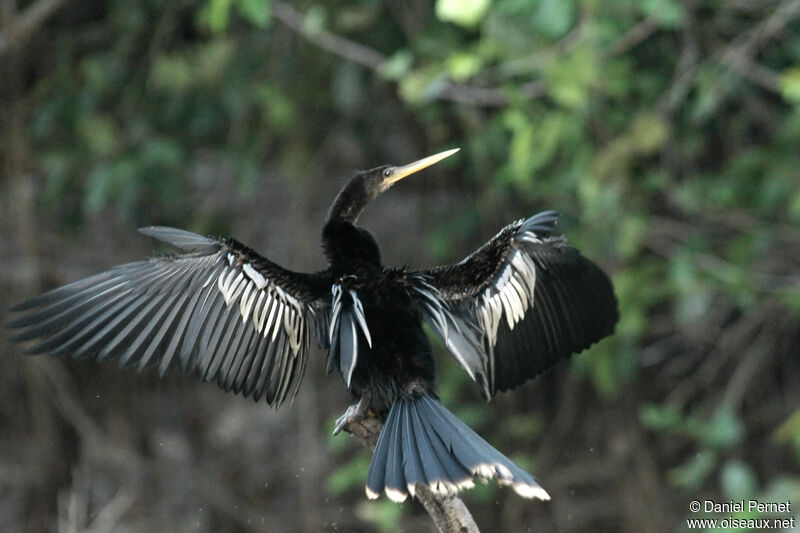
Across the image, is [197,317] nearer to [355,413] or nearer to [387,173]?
[355,413]

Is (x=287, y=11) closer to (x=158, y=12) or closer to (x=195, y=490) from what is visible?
(x=158, y=12)

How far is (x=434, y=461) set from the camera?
2.43m

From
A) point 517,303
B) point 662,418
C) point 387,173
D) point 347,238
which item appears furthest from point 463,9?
point 662,418

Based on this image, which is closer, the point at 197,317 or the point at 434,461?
the point at 434,461

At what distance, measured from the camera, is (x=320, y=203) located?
570 cm

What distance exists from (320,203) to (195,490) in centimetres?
182

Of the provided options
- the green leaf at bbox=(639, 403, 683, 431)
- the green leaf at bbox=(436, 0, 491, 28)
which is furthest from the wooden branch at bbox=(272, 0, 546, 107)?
the green leaf at bbox=(639, 403, 683, 431)

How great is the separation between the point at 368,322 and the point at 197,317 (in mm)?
471

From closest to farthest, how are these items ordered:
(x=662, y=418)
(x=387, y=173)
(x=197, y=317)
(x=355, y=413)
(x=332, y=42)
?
(x=197, y=317), (x=355, y=413), (x=387, y=173), (x=332, y=42), (x=662, y=418)

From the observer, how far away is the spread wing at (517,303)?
285 cm

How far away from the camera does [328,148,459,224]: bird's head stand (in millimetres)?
3186

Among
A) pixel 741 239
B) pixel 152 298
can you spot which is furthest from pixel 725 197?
pixel 152 298

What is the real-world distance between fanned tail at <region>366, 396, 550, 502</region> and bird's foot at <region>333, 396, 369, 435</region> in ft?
0.44

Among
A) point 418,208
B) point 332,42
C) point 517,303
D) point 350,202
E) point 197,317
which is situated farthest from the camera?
point 418,208
